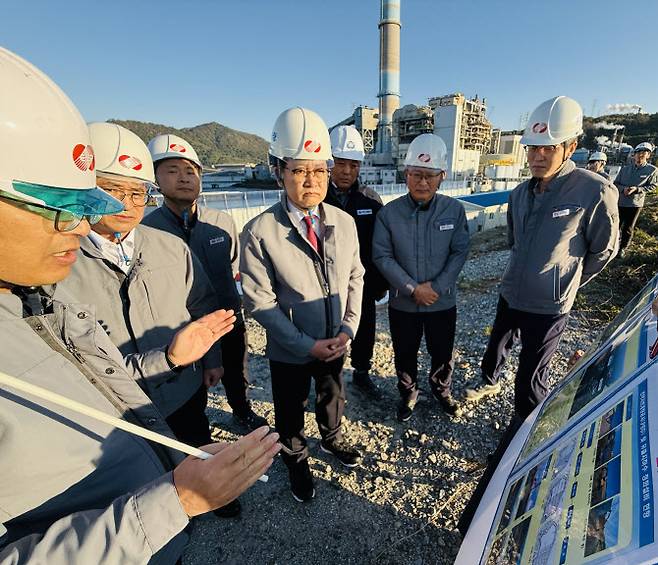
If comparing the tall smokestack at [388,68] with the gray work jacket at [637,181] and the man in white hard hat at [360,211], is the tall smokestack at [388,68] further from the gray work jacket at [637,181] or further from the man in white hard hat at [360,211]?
→ the man in white hard hat at [360,211]

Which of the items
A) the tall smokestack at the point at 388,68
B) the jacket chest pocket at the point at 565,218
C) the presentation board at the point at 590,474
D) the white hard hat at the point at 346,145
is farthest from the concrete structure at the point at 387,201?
the tall smokestack at the point at 388,68

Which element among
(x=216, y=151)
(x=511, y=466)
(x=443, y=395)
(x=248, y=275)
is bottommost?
(x=443, y=395)

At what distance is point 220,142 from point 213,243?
152 meters

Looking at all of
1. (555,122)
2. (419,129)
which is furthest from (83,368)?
(419,129)

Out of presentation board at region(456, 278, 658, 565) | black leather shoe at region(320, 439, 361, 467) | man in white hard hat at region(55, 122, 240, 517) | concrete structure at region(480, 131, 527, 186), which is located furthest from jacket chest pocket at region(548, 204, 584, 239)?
concrete structure at region(480, 131, 527, 186)

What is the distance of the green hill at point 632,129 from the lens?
5240 centimetres

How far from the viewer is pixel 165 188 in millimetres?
2877

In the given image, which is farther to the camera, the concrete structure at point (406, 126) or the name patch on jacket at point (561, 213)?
the concrete structure at point (406, 126)

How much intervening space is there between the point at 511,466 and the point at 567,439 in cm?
42

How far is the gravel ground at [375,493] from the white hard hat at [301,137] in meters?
2.64

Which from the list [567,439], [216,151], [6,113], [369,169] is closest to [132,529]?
[6,113]

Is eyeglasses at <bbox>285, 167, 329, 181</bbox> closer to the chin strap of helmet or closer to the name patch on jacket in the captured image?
the chin strap of helmet

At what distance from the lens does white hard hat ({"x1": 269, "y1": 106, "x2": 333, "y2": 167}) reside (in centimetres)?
222

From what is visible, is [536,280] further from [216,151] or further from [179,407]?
[216,151]
